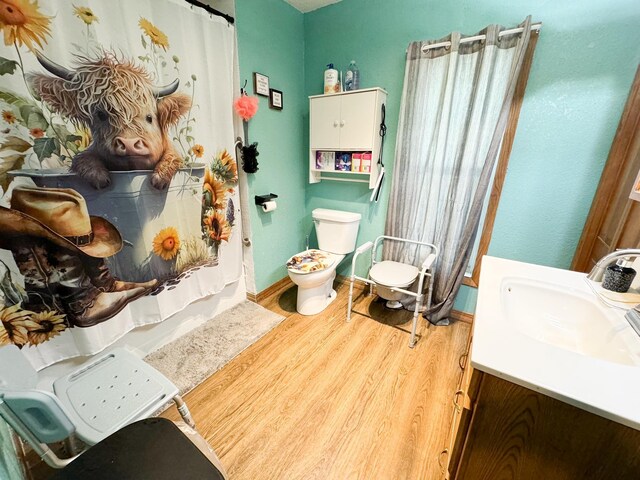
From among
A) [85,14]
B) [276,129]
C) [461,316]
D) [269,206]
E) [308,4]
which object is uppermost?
[308,4]

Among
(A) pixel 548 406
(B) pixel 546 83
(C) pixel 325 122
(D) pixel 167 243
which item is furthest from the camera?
(C) pixel 325 122

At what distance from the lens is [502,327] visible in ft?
2.54

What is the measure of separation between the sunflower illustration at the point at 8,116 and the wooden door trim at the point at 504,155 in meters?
2.42

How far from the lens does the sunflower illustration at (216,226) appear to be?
1.78 metres

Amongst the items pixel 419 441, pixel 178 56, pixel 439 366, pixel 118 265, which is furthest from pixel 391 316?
pixel 178 56

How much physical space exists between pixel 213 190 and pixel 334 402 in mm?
1521

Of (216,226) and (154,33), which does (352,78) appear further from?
(216,226)

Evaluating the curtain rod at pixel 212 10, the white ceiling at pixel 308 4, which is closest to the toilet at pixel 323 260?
the curtain rod at pixel 212 10

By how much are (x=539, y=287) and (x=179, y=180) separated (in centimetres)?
191

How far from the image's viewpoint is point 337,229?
2.24m

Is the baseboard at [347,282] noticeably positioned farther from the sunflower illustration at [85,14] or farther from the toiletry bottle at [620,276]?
the sunflower illustration at [85,14]

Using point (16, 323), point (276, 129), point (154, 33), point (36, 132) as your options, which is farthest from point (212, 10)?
point (16, 323)

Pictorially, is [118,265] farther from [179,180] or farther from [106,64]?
[106,64]

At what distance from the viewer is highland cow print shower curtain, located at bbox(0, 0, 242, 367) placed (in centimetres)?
104
